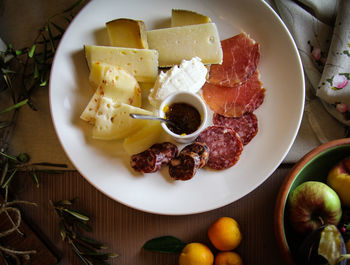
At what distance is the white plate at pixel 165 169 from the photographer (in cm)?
134

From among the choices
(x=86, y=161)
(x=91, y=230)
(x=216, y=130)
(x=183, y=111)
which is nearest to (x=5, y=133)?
(x=86, y=161)

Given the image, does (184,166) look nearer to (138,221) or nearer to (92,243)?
(138,221)

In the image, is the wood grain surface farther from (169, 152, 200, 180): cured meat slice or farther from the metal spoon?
the metal spoon

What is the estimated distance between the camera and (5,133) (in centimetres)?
150

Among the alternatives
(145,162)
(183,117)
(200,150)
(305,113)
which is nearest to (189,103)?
(183,117)

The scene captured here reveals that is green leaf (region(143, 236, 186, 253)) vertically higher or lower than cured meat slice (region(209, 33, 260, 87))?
lower

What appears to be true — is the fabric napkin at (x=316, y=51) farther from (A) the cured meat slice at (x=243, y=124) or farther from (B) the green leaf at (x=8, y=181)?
(B) the green leaf at (x=8, y=181)

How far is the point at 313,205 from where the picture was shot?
1.26m

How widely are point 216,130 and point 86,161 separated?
56cm

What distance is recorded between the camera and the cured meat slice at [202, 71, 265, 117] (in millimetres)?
1403

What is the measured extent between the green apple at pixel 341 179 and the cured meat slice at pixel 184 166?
57cm

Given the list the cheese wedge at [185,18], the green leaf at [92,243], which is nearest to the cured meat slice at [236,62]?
the cheese wedge at [185,18]

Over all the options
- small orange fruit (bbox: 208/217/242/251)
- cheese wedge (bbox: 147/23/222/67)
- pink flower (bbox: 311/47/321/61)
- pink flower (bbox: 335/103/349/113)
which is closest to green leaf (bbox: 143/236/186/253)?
small orange fruit (bbox: 208/217/242/251)

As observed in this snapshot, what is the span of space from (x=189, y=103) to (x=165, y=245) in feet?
2.09
